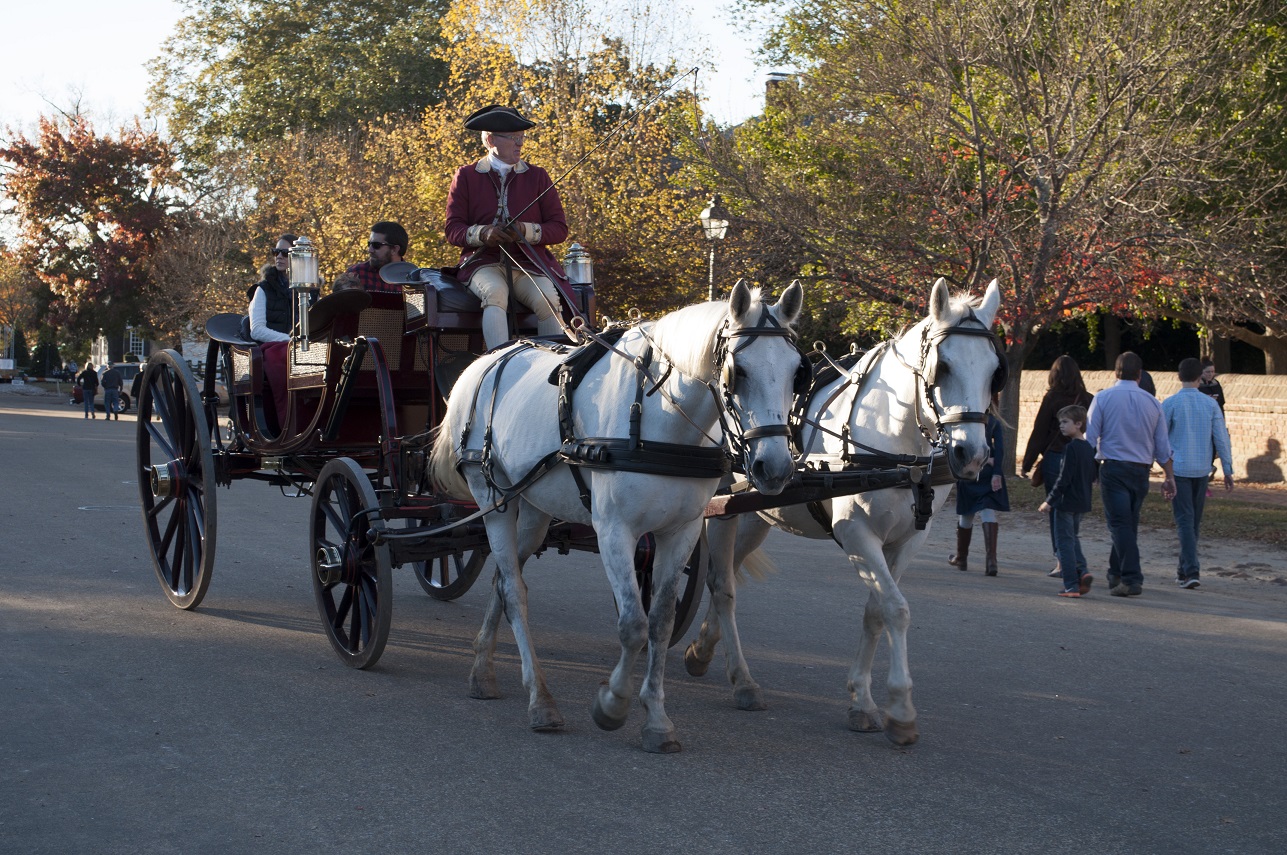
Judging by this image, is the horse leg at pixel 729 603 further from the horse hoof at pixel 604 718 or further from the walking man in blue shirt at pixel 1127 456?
the walking man in blue shirt at pixel 1127 456

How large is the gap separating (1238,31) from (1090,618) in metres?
11.6

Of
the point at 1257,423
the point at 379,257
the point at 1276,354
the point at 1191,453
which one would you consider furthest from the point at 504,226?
the point at 1276,354

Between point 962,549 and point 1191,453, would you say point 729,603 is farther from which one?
point 1191,453

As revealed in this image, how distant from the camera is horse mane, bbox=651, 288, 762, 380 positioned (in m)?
5.21

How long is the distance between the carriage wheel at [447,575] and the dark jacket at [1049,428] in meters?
5.07

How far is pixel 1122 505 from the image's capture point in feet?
34.8

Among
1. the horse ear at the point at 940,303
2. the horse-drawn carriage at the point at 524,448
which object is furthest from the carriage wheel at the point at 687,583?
the horse ear at the point at 940,303

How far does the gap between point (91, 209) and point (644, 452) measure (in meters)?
49.6

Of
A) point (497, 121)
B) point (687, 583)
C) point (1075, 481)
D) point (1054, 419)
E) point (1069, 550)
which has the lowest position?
point (1069, 550)

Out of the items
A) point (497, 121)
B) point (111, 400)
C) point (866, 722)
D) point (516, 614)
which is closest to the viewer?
point (866, 722)

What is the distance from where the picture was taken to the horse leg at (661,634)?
5.45 metres

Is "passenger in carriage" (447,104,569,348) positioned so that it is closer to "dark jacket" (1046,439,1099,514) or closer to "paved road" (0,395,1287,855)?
"paved road" (0,395,1287,855)

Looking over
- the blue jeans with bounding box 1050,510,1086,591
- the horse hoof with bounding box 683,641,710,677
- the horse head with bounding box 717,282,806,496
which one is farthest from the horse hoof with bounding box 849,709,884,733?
the blue jeans with bounding box 1050,510,1086,591

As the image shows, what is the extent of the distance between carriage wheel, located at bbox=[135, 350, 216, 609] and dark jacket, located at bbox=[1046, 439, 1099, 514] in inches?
254
